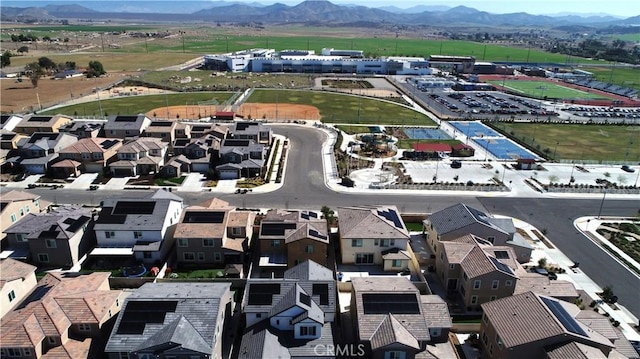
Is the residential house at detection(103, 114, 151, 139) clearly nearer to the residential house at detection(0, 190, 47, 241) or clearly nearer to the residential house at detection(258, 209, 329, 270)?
the residential house at detection(0, 190, 47, 241)

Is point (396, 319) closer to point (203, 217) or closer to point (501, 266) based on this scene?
point (501, 266)

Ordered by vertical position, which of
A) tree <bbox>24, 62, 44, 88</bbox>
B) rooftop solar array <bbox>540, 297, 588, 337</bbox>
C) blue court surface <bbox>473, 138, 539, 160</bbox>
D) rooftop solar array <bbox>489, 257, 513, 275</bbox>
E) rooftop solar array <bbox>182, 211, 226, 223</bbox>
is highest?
tree <bbox>24, 62, 44, 88</bbox>

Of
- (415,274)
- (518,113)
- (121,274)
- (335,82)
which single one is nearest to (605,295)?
(415,274)

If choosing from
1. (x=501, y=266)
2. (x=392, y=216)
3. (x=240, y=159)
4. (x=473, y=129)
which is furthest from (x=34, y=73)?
(x=501, y=266)

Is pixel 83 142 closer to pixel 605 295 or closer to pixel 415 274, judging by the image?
pixel 415 274

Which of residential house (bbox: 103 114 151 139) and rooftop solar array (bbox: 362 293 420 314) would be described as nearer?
rooftop solar array (bbox: 362 293 420 314)

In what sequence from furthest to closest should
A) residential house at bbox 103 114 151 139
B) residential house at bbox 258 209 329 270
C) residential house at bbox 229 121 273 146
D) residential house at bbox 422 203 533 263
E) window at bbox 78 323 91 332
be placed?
residential house at bbox 103 114 151 139 → residential house at bbox 229 121 273 146 → residential house at bbox 422 203 533 263 → residential house at bbox 258 209 329 270 → window at bbox 78 323 91 332

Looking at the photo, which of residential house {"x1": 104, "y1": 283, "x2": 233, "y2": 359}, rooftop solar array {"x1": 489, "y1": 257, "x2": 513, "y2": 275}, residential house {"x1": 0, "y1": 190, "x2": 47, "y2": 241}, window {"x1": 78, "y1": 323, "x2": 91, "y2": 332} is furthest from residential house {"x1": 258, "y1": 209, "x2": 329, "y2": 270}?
residential house {"x1": 0, "y1": 190, "x2": 47, "y2": 241}
